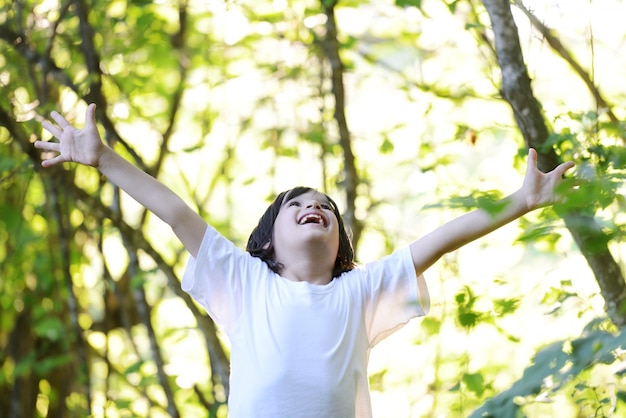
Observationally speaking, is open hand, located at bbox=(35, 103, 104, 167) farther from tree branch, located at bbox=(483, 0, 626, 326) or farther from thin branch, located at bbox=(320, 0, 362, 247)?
thin branch, located at bbox=(320, 0, 362, 247)

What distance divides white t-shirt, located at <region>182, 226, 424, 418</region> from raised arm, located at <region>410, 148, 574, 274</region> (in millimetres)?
45

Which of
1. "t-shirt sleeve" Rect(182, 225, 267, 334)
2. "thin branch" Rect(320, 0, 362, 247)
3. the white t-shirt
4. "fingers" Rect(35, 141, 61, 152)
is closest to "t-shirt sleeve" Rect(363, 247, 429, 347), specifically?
the white t-shirt

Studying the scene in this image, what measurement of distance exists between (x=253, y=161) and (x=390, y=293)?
2.56 meters

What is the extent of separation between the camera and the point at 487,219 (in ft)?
5.90

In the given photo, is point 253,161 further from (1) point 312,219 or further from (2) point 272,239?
(1) point 312,219

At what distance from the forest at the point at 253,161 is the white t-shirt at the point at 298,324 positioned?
59 centimetres

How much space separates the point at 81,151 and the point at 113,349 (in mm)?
3221

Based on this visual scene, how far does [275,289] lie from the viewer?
6.13 feet

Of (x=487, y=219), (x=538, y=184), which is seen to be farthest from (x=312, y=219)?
(x=538, y=184)

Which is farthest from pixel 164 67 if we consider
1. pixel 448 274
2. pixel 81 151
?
pixel 81 151

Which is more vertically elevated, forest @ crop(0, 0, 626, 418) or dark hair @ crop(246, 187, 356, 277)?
forest @ crop(0, 0, 626, 418)

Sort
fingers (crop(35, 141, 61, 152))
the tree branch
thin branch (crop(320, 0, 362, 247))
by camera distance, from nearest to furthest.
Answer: fingers (crop(35, 141, 61, 152))
the tree branch
thin branch (crop(320, 0, 362, 247))

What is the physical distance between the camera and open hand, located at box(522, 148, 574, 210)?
1.75 metres

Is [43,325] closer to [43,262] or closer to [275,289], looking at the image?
[43,262]
